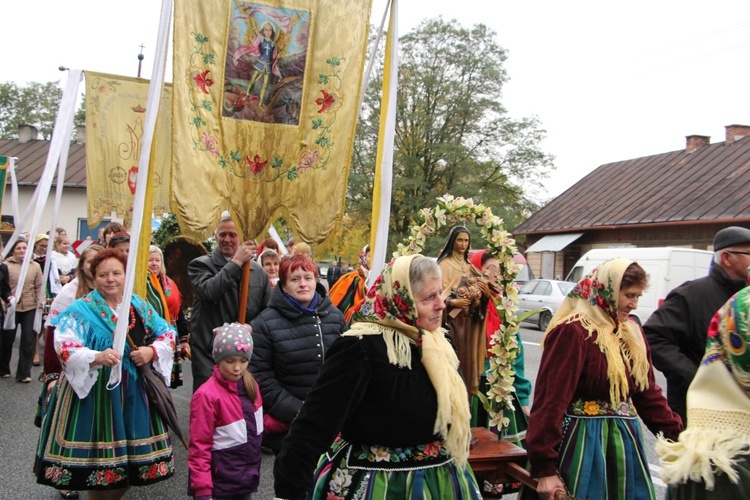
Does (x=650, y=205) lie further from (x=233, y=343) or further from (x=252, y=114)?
(x=233, y=343)

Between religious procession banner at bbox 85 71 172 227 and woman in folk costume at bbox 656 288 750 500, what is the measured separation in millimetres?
7632

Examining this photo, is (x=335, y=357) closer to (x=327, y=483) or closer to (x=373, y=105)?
(x=327, y=483)

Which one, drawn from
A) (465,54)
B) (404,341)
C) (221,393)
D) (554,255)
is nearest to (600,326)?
(404,341)

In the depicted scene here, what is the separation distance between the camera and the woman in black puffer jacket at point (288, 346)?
14.2ft

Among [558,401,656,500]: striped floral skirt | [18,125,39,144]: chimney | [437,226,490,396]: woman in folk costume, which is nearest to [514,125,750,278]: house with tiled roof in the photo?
[437,226,490,396]: woman in folk costume

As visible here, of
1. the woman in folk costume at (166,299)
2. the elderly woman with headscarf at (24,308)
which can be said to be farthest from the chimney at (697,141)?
the woman in folk costume at (166,299)

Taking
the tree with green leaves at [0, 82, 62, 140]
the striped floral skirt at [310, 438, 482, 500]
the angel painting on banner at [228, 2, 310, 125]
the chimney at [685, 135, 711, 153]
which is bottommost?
the striped floral skirt at [310, 438, 482, 500]

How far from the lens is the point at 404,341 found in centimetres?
269

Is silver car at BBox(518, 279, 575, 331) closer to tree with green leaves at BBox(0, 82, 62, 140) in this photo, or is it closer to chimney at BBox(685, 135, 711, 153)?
chimney at BBox(685, 135, 711, 153)

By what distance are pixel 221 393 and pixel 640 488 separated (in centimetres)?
228

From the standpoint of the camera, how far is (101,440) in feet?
12.8

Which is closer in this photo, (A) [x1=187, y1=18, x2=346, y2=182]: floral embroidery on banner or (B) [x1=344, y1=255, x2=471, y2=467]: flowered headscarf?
(B) [x1=344, y1=255, x2=471, y2=467]: flowered headscarf

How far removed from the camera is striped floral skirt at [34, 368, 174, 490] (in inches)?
151

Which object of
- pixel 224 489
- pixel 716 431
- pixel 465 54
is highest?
pixel 465 54
